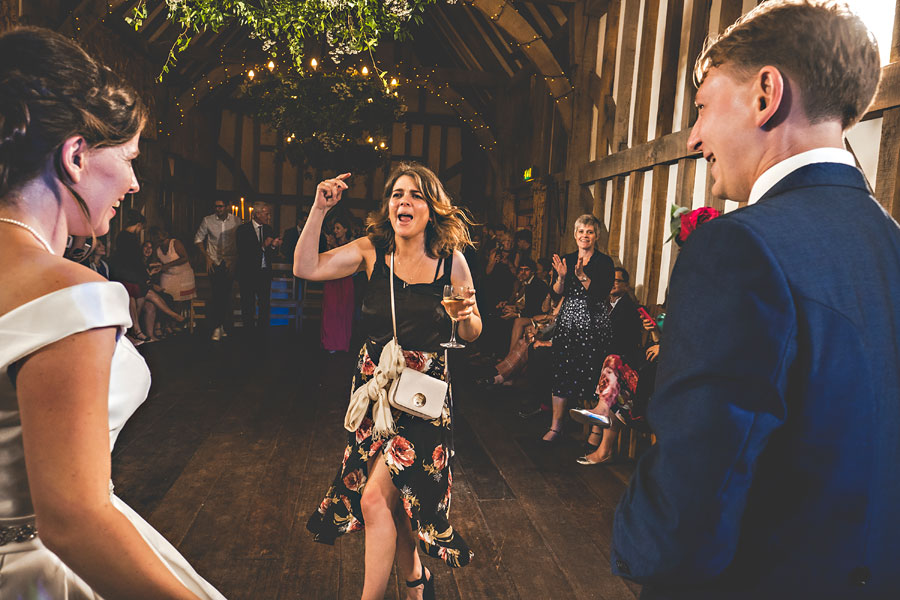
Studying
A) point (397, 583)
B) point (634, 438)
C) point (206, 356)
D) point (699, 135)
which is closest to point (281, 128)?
point (206, 356)

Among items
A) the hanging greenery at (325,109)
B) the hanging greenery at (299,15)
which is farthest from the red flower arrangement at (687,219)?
the hanging greenery at (325,109)

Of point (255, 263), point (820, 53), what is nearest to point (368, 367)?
point (820, 53)

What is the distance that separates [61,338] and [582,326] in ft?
12.8

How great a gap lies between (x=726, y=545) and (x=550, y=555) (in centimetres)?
228

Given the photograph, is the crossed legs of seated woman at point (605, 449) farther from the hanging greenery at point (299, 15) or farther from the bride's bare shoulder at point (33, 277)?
the bride's bare shoulder at point (33, 277)

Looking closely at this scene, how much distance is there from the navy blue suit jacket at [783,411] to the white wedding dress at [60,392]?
691 millimetres

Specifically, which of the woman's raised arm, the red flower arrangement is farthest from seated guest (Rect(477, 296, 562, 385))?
the woman's raised arm

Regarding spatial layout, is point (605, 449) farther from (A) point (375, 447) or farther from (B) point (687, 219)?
(A) point (375, 447)

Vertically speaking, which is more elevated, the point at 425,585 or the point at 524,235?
the point at 524,235

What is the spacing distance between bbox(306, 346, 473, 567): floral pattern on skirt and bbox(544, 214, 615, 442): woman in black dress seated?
7.48 ft

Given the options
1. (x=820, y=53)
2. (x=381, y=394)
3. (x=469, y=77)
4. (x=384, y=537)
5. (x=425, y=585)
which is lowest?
(x=425, y=585)

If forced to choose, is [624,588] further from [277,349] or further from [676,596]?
[277,349]

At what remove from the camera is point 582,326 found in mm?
4375

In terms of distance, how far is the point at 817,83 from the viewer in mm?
809
